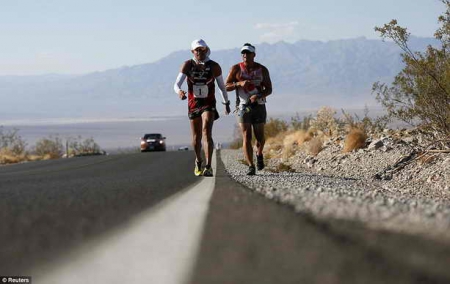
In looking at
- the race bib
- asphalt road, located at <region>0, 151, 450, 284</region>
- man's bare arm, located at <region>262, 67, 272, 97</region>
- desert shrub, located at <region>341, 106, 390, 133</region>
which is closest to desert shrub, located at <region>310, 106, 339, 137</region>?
desert shrub, located at <region>341, 106, 390, 133</region>

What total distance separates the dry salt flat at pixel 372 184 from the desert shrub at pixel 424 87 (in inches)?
29.1

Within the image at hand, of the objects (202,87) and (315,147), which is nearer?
(202,87)

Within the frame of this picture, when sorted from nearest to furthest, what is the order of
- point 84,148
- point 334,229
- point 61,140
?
1. point 334,229
2. point 61,140
3. point 84,148

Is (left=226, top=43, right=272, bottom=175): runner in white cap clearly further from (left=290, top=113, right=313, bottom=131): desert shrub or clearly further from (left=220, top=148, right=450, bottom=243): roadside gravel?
(left=290, top=113, right=313, bottom=131): desert shrub

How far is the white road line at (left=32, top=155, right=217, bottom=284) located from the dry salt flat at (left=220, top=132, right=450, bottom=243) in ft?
3.71

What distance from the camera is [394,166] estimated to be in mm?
15734

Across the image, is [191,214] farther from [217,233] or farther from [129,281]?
[129,281]

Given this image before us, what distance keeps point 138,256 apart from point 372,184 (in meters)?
9.79

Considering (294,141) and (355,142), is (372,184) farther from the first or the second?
(294,141)

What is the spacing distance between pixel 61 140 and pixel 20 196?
45.4 m

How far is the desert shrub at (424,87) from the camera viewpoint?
15123mm

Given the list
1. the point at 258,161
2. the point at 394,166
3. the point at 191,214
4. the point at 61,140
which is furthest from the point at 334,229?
the point at 61,140

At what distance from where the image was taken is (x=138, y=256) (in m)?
3.82

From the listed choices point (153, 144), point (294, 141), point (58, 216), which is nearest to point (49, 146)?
point (153, 144)
